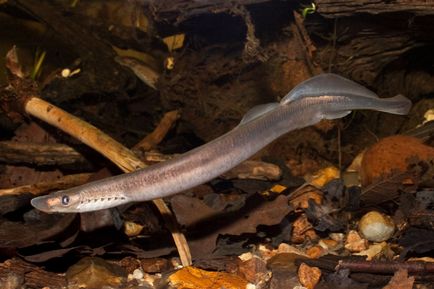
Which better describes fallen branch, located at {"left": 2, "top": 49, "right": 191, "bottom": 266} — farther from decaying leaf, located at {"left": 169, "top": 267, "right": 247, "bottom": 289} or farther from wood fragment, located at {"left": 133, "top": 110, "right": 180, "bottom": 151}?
wood fragment, located at {"left": 133, "top": 110, "right": 180, "bottom": 151}

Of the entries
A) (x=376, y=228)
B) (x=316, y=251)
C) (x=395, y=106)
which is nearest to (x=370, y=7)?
(x=395, y=106)

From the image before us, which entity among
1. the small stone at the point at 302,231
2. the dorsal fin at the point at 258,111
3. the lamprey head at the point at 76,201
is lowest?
the small stone at the point at 302,231

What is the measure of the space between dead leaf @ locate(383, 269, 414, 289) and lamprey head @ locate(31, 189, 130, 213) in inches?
64.0

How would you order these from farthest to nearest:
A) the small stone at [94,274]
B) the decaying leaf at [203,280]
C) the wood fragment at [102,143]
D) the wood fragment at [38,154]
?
the wood fragment at [38,154] → the wood fragment at [102,143] → the small stone at [94,274] → the decaying leaf at [203,280]

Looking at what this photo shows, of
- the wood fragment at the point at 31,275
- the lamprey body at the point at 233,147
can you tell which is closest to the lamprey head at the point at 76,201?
the lamprey body at the point at 233,147

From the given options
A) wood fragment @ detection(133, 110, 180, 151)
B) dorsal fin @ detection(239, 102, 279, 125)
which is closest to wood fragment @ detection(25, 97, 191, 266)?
wood fragment @ detection(133, 110, 180, 151)

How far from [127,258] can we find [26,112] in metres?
1.92

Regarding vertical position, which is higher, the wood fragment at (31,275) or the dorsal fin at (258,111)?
the dorsal fin at (258,111)

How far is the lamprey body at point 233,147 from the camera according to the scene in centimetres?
253

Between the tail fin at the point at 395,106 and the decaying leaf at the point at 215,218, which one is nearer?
the tail fin at the point at 395,106

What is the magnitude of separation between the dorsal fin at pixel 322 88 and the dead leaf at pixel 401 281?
1.05m

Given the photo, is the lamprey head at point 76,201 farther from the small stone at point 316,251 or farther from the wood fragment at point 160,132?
the wood fragment at point 160,132

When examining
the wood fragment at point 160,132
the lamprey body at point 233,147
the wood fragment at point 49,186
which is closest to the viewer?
the lamprey body at point 233,147

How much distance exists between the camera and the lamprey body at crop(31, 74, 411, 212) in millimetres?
2533
